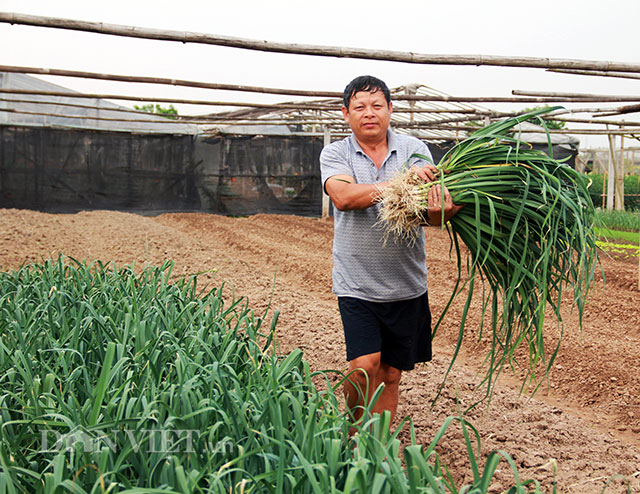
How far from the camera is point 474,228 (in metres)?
2.00

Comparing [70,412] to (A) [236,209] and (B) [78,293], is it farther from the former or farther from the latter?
(A) [236,209]

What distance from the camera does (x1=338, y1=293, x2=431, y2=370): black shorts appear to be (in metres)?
2.11

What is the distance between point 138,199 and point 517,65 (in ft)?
34.5

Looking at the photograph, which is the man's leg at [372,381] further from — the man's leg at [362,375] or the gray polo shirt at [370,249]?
the gray polo shirt at [370,249]

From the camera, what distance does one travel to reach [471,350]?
151 inches

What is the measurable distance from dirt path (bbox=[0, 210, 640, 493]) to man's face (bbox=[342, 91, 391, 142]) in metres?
0.65

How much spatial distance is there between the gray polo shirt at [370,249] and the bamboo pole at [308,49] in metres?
0.94

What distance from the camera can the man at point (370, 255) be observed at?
2096 mm

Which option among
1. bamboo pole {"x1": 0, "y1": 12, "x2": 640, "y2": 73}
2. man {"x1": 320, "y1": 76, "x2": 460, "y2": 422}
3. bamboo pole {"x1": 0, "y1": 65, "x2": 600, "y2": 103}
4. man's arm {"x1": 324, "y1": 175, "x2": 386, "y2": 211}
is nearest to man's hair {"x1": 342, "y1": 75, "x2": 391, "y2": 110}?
man {"x1": 320, "y1": 76, "x2": 460, "y2": 422}

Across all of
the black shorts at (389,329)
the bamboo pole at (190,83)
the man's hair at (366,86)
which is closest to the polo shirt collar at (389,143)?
the man's hair at (366,86)

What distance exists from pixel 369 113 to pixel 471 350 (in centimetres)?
220

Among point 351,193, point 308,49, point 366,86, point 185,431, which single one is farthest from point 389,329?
point 308,49

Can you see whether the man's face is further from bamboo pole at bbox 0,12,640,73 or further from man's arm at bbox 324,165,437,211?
bamboo pole at bbox 0,12,640,73

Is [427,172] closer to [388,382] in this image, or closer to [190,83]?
[388,382]
